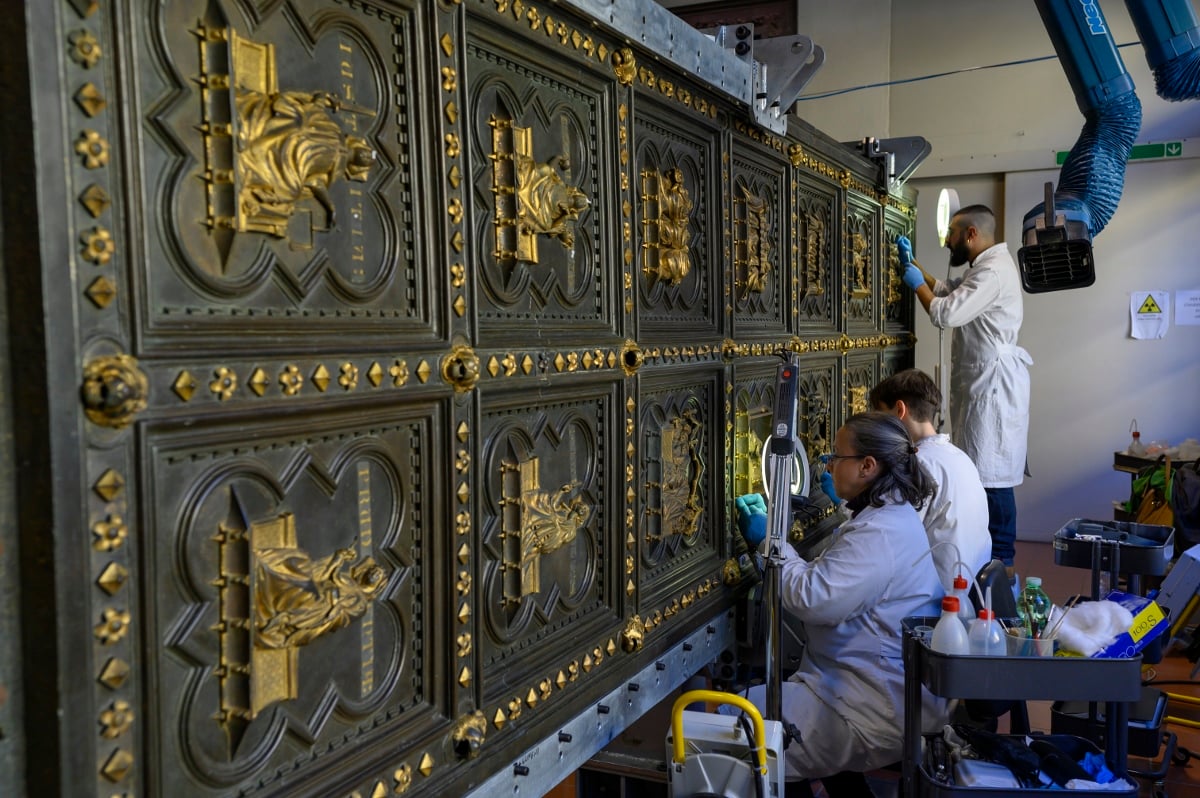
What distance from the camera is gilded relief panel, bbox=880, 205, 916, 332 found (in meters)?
5.56

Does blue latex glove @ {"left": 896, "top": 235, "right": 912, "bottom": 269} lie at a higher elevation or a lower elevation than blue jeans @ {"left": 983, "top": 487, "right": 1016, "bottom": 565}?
higher

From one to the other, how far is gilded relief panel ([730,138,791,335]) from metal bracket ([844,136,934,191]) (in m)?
1.58

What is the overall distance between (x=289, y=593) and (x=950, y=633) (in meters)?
1.81

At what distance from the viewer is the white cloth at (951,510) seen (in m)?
3.58

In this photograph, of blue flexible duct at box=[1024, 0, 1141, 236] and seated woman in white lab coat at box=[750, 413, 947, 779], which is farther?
blue flexible duct at box=[1024, 0, 1141, 236]

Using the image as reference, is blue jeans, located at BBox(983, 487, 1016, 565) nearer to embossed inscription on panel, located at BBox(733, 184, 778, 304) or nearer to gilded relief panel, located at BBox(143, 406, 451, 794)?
embossed inscription on panel, located at BBox(733, 184, 778, 304)

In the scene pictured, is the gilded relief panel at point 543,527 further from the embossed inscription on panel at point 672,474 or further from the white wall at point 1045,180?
the white wall at point 1045,180

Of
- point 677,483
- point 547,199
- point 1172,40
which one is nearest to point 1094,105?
point 1172,40

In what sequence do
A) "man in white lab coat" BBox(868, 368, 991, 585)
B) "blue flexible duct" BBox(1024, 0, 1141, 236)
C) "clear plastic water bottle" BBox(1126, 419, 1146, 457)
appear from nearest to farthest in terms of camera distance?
"man in white lab coat" BBox(868, 368, 991, 585)
"blue flexible duct" BBox(1024, 0, 1141, 236)
"clear plastic water bottle" BBox(1126, 419, 1146, 457)

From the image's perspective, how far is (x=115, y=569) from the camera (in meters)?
1.19

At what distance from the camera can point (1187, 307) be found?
22.9 feet

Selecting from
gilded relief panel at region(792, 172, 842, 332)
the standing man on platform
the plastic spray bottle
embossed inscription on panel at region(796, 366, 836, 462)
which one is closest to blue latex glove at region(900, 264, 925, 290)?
the standing man on platform

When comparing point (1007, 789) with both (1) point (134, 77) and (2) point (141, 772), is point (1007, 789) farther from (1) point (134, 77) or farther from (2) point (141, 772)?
(1) point (134, 77)

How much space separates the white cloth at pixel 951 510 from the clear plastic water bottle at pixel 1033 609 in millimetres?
263
